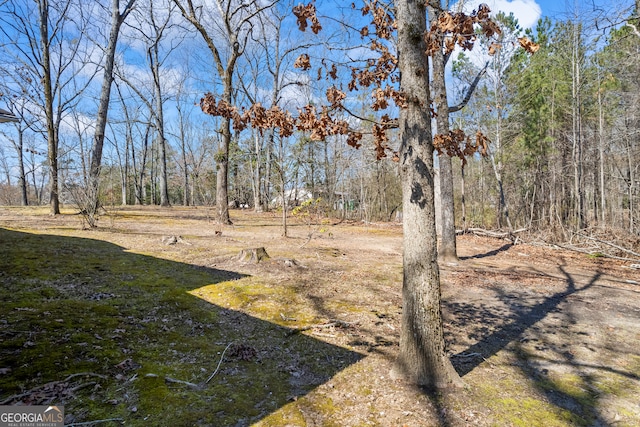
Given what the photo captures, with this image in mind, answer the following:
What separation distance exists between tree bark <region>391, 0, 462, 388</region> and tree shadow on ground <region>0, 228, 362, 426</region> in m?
0.77

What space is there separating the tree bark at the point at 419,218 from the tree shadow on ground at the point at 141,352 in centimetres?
77

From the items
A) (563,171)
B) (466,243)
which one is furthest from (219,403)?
(563,171)

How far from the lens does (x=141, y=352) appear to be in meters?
2.85

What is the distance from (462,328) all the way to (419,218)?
87.3 inches

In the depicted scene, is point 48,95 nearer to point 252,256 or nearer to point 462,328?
point 252,256

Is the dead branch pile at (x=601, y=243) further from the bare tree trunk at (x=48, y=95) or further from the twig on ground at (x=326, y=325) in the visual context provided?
the bare tree trunk at (x=48, y=95)

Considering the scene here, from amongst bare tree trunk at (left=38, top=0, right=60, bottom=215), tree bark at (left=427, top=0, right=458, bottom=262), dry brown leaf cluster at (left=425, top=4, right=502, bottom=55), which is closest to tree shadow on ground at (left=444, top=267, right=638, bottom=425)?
tree bark at (left=427, top=0, right=458, bottom=262)

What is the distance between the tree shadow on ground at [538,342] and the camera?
8.85 feet

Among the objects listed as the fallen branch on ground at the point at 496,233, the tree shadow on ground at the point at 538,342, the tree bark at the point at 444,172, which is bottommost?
the tree shadow on ground at the point at 538,342

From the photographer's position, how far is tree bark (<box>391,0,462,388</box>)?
104 inches

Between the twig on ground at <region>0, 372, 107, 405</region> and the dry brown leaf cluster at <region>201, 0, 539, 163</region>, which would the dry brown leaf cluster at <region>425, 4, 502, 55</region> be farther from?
the twig on ground at <region>0, 372, 107, 405</region>

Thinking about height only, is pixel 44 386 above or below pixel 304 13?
below

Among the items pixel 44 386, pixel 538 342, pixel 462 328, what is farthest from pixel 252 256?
pixel 538 342

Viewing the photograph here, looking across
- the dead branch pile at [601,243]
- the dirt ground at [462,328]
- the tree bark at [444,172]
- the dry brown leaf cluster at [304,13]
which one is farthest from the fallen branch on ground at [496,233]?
the dry brown leaf cluster at [304,13]
